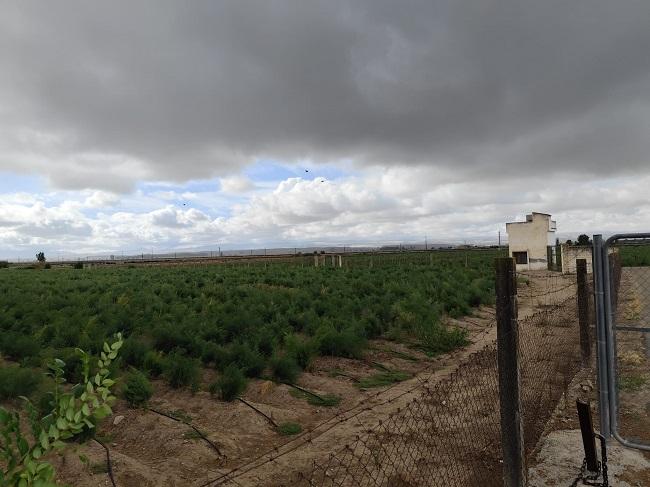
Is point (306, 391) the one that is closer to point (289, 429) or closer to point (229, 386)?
point (229, 386)

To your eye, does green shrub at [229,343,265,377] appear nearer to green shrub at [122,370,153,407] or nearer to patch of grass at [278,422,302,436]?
green shrub at [122,370,153,407]

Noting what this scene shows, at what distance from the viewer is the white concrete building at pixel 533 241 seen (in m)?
29.1

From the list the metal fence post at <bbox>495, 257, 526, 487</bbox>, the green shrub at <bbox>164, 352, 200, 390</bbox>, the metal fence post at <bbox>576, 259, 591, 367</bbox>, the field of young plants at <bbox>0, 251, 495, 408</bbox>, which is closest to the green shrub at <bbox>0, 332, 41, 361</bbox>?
the field of young plants at <bbox>0, 251, 495, 408</bbox>

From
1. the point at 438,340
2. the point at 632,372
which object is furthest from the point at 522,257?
the point at 632,372

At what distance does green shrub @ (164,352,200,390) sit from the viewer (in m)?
6.66

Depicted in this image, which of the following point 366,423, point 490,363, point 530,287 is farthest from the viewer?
point 530,287

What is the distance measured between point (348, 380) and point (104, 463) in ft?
12.5

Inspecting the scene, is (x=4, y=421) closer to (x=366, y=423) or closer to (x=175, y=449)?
(x=175, y=449)

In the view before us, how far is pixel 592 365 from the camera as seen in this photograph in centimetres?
681

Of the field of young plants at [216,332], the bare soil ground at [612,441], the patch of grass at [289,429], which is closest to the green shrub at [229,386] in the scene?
the field of young plants at [216,332]

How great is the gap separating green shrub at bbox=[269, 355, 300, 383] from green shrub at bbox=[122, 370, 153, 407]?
1920 mm

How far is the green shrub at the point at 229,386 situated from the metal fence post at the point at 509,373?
151 inches

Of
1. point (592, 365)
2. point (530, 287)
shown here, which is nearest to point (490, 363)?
point (592, 365)

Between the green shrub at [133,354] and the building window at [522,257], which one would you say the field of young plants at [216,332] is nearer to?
the green shrub at [133,354]
